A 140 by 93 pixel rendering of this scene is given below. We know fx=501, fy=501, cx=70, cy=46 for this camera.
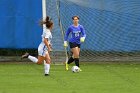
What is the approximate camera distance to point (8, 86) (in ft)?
41.9

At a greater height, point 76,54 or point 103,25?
point 103,25

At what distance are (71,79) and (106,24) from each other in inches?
220

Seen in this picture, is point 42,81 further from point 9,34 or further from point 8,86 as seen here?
point 9,34

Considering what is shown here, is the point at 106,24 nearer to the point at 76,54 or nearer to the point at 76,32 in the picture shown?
the point at 76,32

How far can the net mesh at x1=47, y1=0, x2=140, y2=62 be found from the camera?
1941 centimetres

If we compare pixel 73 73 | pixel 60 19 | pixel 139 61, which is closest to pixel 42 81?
pixel 73 73

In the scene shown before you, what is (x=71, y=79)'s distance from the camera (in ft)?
47.4

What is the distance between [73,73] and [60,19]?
358 centimetres

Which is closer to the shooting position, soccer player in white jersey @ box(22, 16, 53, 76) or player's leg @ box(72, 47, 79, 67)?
soccer player in white jersey @ box(22, 16, 53, 76)

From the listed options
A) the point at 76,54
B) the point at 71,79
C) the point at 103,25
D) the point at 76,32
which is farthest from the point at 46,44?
the point at 103,25

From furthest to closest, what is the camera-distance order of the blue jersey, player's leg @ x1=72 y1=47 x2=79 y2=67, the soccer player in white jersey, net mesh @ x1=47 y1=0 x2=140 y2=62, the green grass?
net mesh @ x1=47 y1=0 x2=140 y2=62 < the blue jersey < player's leg @ x1=72 y1=47 x2=79 y2=67 < the soccer player in white jersey < the green grass

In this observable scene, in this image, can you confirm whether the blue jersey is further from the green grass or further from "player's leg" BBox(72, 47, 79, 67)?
the green grass

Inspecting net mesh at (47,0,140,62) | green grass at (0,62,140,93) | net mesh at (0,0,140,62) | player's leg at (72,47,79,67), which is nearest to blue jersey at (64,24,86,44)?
player's leg at (72,47,79,67)

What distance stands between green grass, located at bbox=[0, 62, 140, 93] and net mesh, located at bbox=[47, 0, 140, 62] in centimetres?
67
